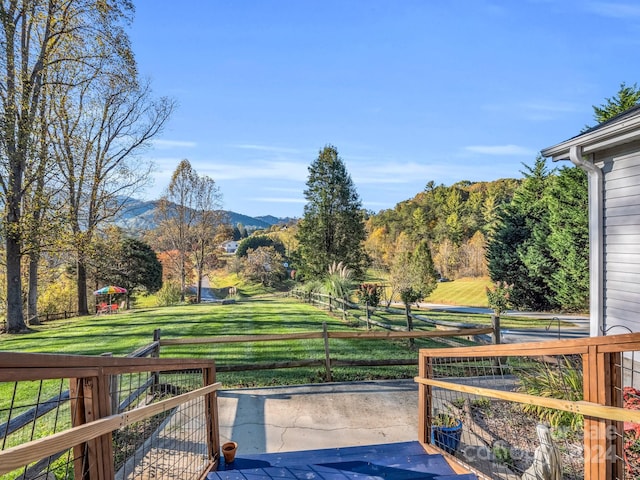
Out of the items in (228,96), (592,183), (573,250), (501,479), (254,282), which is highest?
(228,96)

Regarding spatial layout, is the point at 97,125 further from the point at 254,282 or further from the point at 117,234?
the point at 254,282

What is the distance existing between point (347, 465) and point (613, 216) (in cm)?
514

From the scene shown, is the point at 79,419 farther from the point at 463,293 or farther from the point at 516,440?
the point at 463,293

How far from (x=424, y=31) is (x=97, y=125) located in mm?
12905

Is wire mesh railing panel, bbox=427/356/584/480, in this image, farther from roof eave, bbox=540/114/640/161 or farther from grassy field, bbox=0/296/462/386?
roof eave, bbox=540/114/640/161

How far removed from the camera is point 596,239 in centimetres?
522

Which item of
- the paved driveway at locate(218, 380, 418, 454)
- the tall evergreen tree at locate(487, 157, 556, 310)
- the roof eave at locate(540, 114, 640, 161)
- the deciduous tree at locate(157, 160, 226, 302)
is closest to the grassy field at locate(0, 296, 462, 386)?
the paved driveway at locate(218, 380, 418, 454)

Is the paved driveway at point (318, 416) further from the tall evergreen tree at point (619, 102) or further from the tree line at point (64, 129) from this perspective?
the tall evergreen tree at point (619, 102)

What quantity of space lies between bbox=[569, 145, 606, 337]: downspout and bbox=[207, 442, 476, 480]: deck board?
395cm

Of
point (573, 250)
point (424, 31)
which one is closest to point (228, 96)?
point (424, 31)

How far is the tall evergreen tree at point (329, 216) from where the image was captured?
65.5 feet

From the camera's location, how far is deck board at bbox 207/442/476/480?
250 cm

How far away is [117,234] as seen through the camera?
51.3 ft

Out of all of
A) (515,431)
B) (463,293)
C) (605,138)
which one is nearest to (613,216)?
(605,138)
